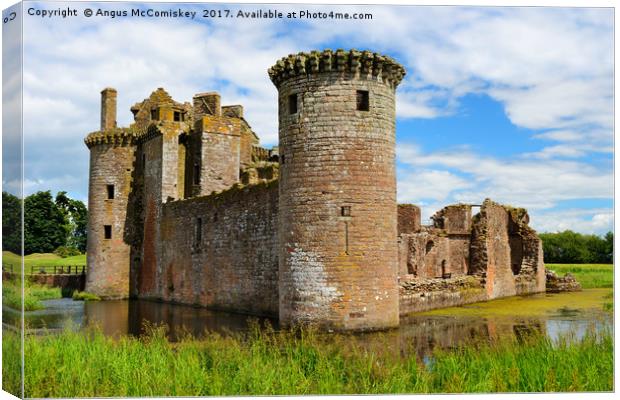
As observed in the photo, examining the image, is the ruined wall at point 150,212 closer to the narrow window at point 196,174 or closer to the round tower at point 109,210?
the round tower at point 109,210

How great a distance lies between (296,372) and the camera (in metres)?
9.24

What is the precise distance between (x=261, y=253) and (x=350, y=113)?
6.05 metres

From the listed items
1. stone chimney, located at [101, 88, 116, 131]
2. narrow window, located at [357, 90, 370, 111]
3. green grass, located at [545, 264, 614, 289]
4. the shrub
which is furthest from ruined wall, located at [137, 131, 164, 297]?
the shrub

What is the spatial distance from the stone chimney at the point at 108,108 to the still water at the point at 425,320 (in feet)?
29.4

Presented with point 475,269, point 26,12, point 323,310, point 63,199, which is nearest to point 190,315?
point 323,310

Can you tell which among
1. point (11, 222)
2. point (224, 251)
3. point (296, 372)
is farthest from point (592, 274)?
point (11, 222)

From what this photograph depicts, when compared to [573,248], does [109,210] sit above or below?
above

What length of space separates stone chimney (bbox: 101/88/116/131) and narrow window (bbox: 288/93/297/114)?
17.1 metres

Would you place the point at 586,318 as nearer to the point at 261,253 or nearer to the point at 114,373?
the point at 261,253

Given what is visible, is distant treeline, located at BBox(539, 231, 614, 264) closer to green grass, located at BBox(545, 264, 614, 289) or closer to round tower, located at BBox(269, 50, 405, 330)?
green grass, located at BBox(545, 264, 614, 289)

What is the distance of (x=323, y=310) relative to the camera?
14.9 meters

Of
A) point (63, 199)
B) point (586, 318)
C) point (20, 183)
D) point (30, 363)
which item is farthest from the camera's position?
point (63, 199)

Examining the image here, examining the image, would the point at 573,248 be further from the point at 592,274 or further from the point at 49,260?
the point at 49,260

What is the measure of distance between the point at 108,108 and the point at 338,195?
19420 mm
